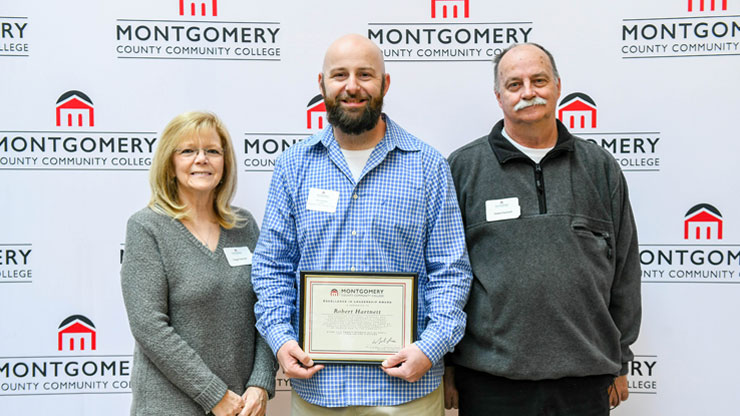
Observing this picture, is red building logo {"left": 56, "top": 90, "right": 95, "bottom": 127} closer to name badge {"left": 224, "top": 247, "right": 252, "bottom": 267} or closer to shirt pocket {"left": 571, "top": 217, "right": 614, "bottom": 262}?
name badge {"left": 224, "top": 247, "right": 252, "bottom": 267}

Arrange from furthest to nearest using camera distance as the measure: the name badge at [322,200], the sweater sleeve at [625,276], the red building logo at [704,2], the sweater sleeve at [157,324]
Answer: the red building logo at [704,2] → the sweater sleeve at [625,276] → the name badge at [322,200] → the sweater sleeve at [157,324]

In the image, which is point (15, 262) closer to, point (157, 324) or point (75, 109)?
point (75, 109)

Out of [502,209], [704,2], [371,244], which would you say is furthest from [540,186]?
[704,2]

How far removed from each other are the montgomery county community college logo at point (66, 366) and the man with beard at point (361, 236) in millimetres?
1246

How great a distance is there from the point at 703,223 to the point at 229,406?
233cm

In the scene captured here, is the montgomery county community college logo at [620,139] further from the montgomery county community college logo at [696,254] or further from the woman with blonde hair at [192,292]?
the woman with blonde hair at [192,292]

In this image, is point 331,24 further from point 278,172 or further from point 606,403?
point 606,403

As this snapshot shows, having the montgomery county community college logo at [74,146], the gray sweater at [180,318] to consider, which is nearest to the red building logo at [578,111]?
the gray sweater at [180,318]

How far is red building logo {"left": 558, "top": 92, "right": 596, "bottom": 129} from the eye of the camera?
264 cm

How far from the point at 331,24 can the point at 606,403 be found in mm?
2043

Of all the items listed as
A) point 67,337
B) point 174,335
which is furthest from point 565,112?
point 67,337

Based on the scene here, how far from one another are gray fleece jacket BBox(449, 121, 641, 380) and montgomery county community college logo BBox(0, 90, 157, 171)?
1650 mm

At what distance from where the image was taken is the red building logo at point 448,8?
2.62 m

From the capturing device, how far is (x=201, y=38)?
2.64 metres
